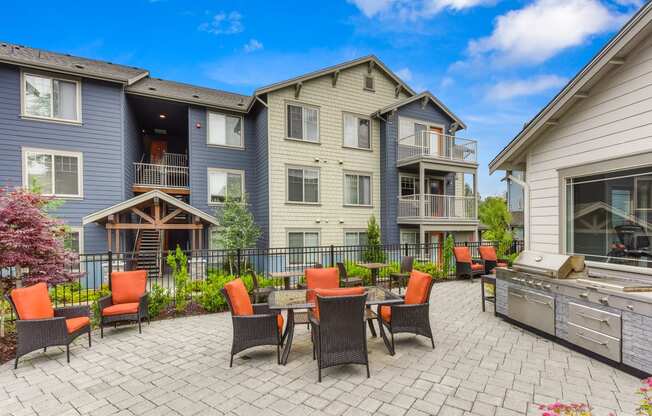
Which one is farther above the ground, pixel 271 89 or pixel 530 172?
pixel 271 89

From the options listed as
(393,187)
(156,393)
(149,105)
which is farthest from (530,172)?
(149,105)

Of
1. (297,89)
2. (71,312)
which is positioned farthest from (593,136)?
(297,89)

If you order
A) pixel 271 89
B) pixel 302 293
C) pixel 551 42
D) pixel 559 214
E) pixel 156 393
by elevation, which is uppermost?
pixel 551 42

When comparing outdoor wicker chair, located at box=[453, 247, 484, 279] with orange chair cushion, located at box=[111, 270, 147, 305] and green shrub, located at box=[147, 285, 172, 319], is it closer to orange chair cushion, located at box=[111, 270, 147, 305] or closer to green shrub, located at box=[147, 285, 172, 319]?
green shrub, located at box=[147, 285, 172, 319]

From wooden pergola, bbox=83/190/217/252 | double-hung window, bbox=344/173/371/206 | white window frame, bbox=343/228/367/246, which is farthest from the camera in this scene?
double-hung window, bbox=344/173/371/206

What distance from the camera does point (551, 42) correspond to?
481 inches

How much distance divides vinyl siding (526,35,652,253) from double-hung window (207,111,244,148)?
11.7 metres

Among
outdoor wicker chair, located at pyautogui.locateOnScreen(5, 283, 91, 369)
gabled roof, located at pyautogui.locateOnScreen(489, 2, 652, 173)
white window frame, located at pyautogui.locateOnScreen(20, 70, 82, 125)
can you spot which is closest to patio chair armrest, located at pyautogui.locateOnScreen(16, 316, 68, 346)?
outdoor wicker chair, located at pyautogui.locateOnScreen(5, 283, 91, 369)

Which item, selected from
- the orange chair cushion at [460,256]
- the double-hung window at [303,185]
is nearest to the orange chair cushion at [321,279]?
the orange chair cushion at [460,256]

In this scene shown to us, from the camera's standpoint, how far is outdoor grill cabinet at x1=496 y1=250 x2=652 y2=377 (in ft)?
11.6

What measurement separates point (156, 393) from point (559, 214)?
7038mm

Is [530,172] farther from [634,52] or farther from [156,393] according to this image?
[156,393]

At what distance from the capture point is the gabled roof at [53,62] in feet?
32.1

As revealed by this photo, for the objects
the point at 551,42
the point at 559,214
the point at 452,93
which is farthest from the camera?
the point at 452,93
